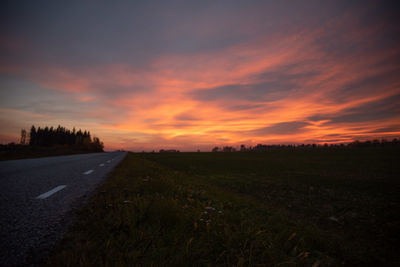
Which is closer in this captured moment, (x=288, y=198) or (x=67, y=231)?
(x=67, y=231)

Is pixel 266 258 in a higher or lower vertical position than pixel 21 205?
lower

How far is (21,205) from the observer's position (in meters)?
3.43

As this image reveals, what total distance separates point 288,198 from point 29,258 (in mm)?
10872

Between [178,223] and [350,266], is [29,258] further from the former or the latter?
[350,266]

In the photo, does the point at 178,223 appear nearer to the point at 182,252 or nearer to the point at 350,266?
the point at 182,252

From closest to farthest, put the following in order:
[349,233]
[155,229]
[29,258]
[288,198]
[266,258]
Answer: [29,258]
[266,258]
[155,229]
[349,233]
[288,198]

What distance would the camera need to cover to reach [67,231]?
2.33 metres

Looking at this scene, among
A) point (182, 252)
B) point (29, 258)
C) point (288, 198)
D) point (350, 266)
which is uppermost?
point (29, 258)

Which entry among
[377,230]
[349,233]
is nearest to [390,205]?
[377,230]

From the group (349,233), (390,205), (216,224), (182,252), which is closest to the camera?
(182,252)

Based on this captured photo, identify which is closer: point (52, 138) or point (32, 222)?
point (32, 222)

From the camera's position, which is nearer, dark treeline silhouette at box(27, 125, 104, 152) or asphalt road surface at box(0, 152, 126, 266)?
asphalt road surface at box(0, 152, 126, 266)

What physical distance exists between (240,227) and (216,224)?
0.46 metres

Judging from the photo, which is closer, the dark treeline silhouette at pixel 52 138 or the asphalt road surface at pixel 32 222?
the asphalt road surface at pixel 32 222
